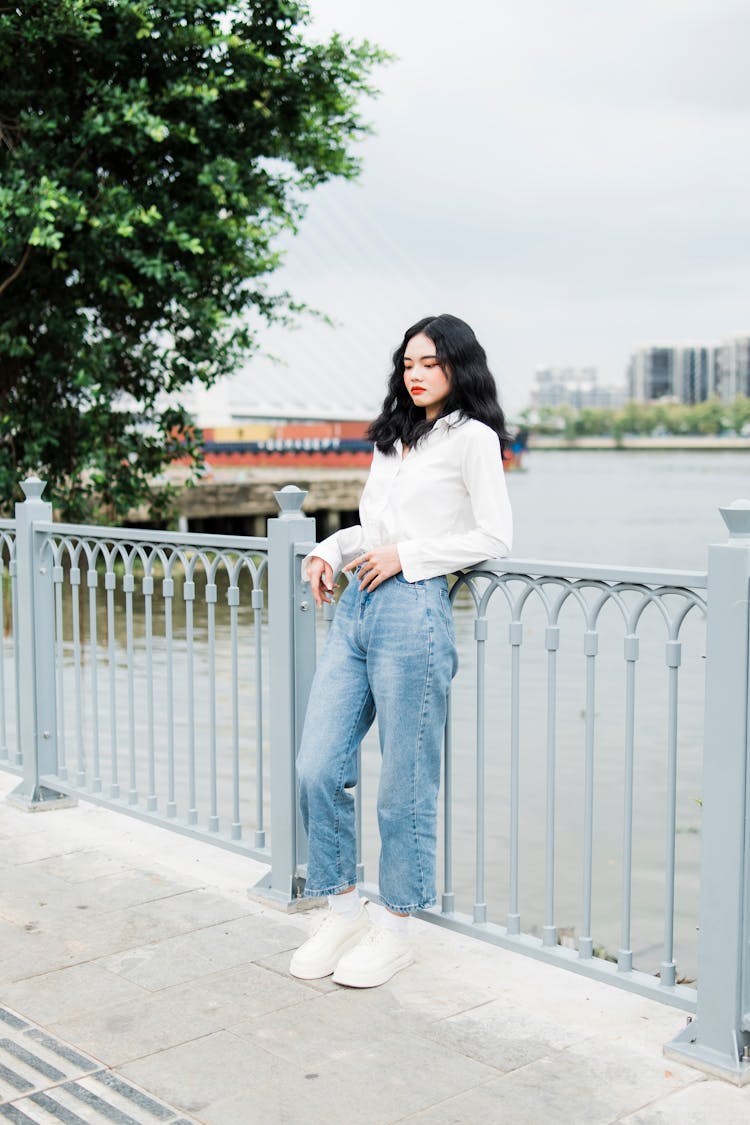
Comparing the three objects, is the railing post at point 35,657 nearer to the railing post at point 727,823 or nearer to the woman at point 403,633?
the woman at point 403,633

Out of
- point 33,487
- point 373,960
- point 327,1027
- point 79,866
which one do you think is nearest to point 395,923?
point 373,960

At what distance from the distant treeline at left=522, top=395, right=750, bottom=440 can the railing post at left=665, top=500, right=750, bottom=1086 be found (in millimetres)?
103351

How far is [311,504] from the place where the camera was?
3412 centimetres

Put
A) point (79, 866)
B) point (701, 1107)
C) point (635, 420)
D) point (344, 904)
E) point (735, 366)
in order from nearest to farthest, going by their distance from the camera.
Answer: point (701, 1107), point (344, 904), point (79, 866), point (635, 420), point (735, 366)

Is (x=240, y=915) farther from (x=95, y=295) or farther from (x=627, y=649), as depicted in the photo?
(x=95, y=295)

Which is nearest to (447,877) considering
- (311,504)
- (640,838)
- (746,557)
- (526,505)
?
(746,557)

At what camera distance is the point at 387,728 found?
10.8 feet

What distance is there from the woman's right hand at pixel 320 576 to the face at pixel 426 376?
534mm

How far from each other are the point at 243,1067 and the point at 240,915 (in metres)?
1.02

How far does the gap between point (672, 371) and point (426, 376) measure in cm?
15611

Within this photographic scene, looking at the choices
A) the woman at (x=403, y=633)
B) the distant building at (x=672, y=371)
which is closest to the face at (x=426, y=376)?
the woman at (x=403, y=633)

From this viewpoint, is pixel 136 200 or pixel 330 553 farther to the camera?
pixel 136 200

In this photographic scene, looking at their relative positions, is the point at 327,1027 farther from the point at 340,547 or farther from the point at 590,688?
the point at 340,547

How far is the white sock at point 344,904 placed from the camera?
3541 mm
